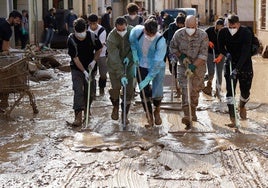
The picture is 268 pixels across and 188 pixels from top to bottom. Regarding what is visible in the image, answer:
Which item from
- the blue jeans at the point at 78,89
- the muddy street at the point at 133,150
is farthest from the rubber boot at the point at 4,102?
the blue jeans at the point at 78,89

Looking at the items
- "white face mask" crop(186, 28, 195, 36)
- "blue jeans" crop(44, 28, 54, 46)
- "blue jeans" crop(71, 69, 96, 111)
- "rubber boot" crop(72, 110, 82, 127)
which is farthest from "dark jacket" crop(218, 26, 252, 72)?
"blue jeans" crop(44, 28, 54, 46)

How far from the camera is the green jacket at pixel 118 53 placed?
866cm

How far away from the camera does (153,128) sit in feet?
28.2

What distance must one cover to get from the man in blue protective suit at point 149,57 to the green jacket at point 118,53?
309 millimetres

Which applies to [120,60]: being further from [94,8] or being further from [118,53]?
[94,8]

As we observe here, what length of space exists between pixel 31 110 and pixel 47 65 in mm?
5859

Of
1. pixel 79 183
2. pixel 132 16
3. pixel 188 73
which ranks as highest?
pixel 132 16

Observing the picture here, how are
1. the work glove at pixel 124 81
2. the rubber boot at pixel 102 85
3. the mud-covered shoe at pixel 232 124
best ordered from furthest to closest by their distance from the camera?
the rubber boot at pixel 102 85 < the mud-covered shoe at pixel 232 124 < the work glove at pixel 124 81

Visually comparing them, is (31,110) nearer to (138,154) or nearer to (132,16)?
(132,16)

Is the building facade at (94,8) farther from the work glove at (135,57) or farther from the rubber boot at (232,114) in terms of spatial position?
the work glove at (135,57)

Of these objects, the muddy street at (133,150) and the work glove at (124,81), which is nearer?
the muddy street at (133,150)

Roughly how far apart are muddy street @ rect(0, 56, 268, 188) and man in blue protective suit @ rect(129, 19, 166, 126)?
53 centimetres

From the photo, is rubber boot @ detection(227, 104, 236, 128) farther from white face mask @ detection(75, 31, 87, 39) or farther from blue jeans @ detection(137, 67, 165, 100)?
white face mask @ detection(75, 31, 87, 39)

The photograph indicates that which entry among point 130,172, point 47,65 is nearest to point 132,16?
point 130,172
